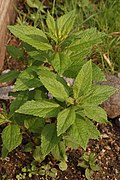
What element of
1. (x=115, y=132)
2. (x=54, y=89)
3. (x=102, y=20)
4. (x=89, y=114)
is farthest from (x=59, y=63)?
(x=102, y=20)

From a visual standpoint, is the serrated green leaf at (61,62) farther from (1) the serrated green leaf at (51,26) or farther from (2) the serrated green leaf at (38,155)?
(2) the serrated green leaf at (38,155)

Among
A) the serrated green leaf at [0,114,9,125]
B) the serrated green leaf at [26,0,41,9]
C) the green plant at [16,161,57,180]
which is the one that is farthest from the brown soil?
the serrated green leaf at [26,0,41,9]

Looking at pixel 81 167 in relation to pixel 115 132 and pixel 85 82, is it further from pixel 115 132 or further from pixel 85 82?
pixel 85 82

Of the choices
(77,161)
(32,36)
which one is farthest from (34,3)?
(32,36)

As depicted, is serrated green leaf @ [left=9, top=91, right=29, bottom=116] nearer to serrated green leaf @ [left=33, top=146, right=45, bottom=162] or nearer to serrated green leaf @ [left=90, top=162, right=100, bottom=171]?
serrated green leaf @ [left=33, top=146, right=45, bottom=162]

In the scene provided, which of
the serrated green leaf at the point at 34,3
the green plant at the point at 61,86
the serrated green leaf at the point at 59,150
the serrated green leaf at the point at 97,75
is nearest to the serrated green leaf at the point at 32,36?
the green plant at the point at 61,86

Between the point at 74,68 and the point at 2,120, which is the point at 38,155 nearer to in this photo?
the point at 2,120

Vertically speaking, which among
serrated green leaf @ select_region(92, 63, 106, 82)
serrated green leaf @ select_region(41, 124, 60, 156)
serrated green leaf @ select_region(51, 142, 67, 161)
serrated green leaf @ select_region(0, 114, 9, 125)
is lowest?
serrated green leaf @ select_region(51, 142, 67, 161)
